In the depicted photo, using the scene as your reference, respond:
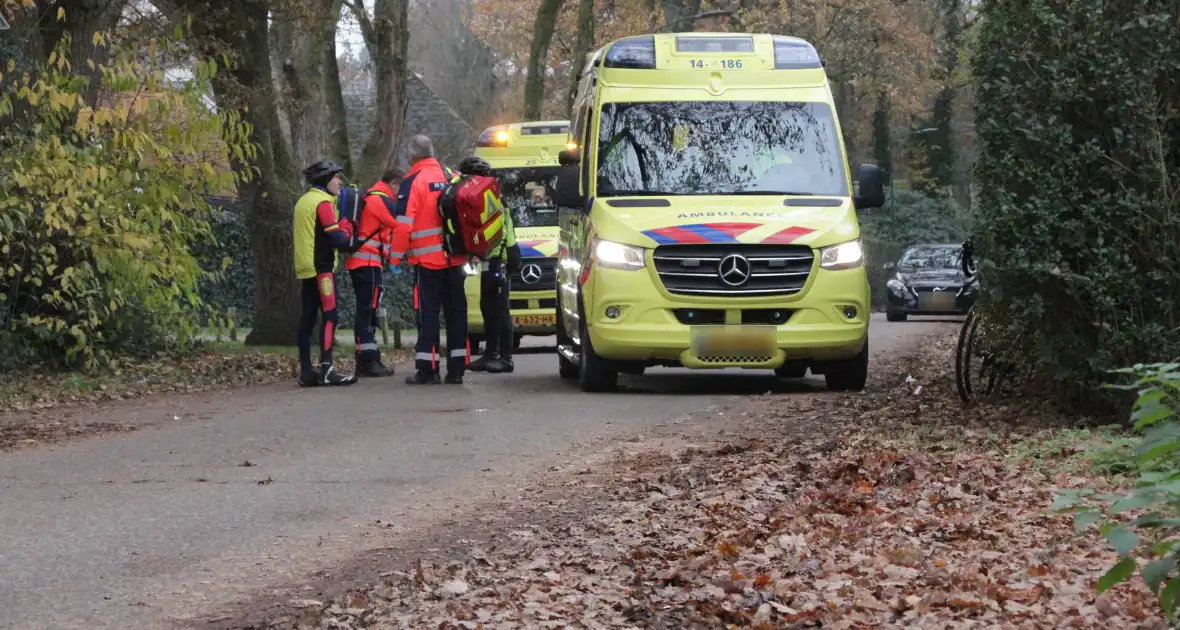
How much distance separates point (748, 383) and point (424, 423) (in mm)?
4565

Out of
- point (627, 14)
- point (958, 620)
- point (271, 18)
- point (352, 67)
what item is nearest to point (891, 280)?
point (627, 14)

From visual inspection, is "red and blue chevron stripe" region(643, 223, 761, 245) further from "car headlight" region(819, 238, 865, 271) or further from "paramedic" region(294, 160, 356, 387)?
"paramedic" region(294, 160, 356, 387)

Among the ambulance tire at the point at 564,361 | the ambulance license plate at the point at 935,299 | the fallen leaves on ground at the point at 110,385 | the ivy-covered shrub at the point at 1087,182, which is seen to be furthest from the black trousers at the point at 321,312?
the ambulance license plate at the point at 935,299

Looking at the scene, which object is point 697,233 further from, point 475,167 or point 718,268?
point 475,167

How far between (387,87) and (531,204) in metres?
5.57

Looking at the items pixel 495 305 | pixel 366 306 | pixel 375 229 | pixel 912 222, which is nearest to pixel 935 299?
pixel 495 305

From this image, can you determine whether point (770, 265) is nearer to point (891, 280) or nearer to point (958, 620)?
point (958, 620)

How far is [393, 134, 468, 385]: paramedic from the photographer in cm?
1614

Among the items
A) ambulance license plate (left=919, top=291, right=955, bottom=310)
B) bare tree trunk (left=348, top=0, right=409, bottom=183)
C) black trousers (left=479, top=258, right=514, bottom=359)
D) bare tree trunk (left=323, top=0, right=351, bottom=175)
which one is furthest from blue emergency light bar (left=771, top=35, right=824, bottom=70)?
ambulance license plate (left=919, top=291, right=955, bottom=310)

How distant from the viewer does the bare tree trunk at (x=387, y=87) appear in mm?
27172

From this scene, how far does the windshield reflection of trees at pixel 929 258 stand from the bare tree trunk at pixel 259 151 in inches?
648

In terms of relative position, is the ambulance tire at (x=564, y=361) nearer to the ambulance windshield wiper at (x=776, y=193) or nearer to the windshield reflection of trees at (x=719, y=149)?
the windshield reflection of trees at (x=719, y=149)

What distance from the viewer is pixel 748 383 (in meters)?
16.4

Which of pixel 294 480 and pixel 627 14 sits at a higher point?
pixel 627 14
